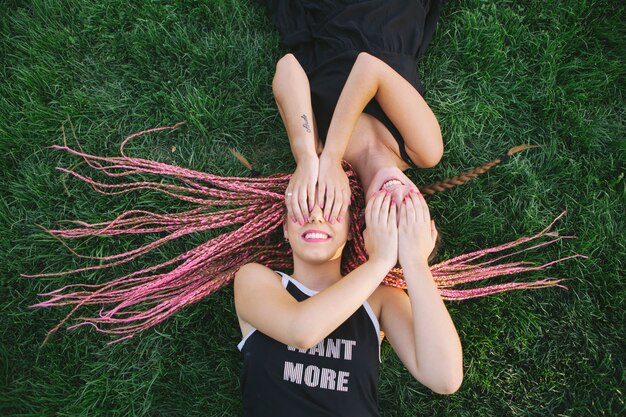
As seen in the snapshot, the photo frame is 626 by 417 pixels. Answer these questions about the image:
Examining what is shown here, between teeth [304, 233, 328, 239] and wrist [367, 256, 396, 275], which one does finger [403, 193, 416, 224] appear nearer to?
wrist [367, 256, 396, 275]

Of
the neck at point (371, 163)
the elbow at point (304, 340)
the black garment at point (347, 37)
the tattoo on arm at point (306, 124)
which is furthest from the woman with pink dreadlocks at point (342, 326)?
the black garment at point (347, 37)

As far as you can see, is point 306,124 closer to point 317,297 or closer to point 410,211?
point 410,211

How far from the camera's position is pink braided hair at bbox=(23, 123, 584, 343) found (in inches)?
111

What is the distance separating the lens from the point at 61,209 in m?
2.99

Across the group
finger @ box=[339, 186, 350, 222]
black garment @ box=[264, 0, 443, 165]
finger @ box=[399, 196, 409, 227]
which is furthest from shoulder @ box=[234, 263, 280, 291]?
black garment @ box=[264, 0, 443, 165]

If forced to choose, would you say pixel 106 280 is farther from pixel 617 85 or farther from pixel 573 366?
pixel 617 85

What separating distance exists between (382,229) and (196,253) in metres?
1.10

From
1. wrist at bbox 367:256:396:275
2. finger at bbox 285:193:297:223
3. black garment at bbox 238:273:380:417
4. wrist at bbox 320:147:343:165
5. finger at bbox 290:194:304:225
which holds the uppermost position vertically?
wrist at bbox 320:147:343:165

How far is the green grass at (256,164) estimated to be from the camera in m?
2.86

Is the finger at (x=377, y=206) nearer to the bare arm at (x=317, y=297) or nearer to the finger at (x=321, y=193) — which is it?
the bare arm at (x=317, y=297)

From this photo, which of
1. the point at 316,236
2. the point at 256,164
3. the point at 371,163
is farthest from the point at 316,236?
the point at 256,164

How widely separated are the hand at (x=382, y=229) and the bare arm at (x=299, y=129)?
0.98 ft

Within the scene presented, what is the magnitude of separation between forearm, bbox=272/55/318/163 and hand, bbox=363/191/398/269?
0.45m

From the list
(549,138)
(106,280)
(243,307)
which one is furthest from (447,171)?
(106,280)
